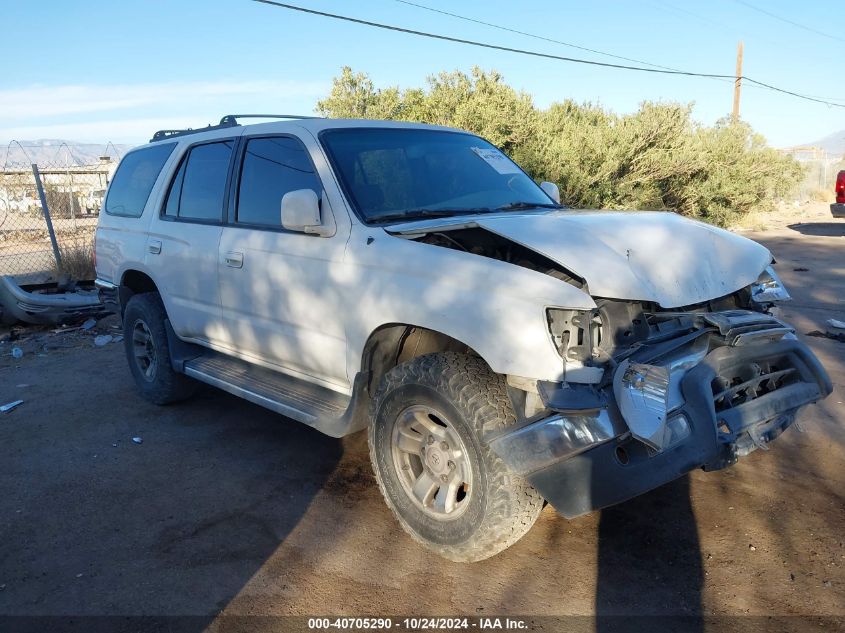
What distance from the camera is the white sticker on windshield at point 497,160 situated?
4691 mm

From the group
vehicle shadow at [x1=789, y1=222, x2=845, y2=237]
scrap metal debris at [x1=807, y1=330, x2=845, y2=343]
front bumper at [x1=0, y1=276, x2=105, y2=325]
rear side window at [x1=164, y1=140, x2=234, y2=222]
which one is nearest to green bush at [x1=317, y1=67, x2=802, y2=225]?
vehicle shadow at [x1=789, y1=222, x2=845, y2=237]

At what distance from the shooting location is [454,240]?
11.7ft

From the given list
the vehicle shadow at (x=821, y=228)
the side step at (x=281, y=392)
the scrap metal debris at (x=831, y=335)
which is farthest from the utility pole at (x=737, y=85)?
the side step at (x=281, y=392)

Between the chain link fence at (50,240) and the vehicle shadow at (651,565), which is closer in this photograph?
the vehicle shadow at (651,565)

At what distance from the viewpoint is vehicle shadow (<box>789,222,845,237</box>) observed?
17766 millimetres

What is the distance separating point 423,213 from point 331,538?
6.00 ft

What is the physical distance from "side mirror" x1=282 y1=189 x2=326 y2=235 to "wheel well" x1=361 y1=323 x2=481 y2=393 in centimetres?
70

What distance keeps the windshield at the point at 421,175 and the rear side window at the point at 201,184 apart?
1.01 metres

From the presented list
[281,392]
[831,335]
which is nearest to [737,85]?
[831,335]

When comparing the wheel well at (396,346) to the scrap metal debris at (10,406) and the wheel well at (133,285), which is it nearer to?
the wheel well at (133,285)

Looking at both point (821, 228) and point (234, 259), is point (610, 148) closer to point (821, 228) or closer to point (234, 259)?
point (821, 228)

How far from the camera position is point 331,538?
352 centimetres

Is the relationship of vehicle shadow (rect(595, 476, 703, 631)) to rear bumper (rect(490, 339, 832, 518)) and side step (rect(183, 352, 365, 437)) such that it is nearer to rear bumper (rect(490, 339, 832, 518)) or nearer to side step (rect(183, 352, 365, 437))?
rear bumper (rect(490, 339, 832, 518))

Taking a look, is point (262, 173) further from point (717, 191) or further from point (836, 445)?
point (717, 191)
